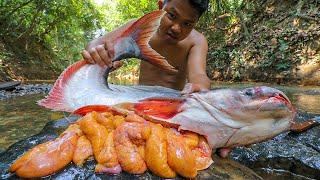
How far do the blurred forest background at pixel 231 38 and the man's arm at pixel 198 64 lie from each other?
20.1 feet

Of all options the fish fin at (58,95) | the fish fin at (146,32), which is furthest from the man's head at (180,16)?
the fish fin at (58,95)

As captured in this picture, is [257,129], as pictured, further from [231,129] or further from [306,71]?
[306,71]

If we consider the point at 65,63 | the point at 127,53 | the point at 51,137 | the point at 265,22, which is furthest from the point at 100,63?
the point at 65,63

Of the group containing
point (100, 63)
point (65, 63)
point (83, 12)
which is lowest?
point (65, 63)

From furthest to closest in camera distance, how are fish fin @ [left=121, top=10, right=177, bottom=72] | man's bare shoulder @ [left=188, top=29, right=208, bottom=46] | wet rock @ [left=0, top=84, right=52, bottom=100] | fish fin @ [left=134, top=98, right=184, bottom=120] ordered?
wet rock @ [left=0, top=84, right=52, bottom=100] → man's bare shoulder @ [left=188, top=29, right=208, bottom=46] → fish fin @ [left=121, top=10, right=177, bottom=72] → fish fin @ [left=134, top=98, right=184, bottom=120]

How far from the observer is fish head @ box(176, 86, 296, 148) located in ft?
6.29

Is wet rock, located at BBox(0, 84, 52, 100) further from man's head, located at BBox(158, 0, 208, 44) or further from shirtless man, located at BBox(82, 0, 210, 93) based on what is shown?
man's head, located at BBox(158, 0, 208, 44)

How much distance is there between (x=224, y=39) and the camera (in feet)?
48.9

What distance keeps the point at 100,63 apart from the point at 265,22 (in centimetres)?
1181

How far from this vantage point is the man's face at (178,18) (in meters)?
3.57

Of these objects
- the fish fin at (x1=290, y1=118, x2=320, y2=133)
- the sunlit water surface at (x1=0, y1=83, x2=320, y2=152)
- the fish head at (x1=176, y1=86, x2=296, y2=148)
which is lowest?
the sunlit water surface at (x1=0, y1=83, x2=320, y2=152)

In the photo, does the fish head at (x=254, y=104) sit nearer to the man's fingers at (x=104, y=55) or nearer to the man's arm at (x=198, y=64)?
the man's fingers at (x=104, y=55)

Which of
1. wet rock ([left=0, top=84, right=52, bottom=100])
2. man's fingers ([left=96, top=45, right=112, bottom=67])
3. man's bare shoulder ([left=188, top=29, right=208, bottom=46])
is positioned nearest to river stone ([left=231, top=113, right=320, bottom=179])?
man's fingers ([left=96, top=45, right=112, bottom=67])

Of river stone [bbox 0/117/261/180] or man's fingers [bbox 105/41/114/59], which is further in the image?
man's fingers [bbox 105/41/114/59]
